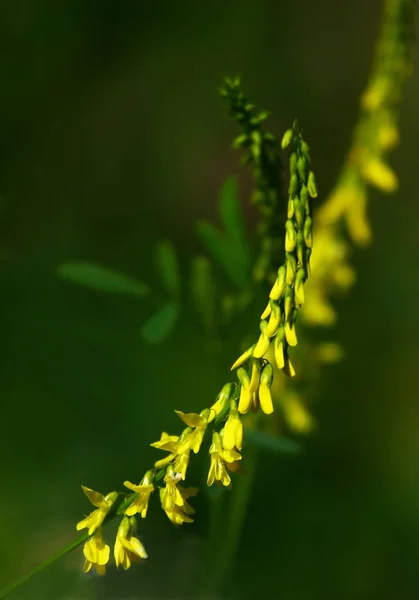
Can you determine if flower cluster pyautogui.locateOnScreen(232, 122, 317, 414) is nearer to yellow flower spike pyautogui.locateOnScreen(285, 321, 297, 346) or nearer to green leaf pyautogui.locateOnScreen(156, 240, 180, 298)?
yellow flower spike pyautogui.locateOnScreen(285, 321, 297, 346)

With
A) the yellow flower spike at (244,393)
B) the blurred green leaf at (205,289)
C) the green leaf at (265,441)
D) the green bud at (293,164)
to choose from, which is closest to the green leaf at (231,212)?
the blurred green leaf at (205,289)

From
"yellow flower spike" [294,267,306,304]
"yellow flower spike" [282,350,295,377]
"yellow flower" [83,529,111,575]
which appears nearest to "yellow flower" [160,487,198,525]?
"yellow flower" [83,529,111,575]

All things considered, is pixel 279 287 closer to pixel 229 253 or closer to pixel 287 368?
pixel 287 368

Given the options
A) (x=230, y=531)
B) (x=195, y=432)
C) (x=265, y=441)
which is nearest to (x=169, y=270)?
(x=265, y=441)

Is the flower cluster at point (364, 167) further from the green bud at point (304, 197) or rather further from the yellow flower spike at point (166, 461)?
the yellow flower spike at point (166, 461)

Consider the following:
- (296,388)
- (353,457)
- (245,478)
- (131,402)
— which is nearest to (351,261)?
(353,457)

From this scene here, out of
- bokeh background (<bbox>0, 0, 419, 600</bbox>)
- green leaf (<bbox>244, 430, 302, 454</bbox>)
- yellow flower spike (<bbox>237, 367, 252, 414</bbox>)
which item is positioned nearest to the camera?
yellow flower spike (<bbox>237, 367, 252, 414</bbox>)

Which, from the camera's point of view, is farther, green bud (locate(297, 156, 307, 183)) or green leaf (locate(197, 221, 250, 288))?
green leaf (locate(197, 221, 250, 288))
